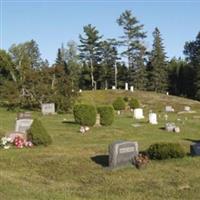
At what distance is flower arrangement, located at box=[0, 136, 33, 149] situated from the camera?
22031 millimetres

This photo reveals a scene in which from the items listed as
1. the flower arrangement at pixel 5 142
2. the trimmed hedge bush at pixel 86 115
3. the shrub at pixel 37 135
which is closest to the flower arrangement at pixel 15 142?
the flower arrangement at pixel 5 142

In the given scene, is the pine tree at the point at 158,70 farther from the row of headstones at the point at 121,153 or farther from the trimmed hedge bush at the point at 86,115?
the row of headstones at the point at 121,153

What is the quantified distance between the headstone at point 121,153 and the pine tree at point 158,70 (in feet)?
240

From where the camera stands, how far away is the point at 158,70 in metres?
92.0

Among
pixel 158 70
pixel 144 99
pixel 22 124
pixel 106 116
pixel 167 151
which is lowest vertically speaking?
pixel 167 151

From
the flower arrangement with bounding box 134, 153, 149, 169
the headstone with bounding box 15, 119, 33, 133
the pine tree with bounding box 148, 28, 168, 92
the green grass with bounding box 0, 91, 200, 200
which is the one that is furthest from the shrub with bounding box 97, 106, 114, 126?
the pine tree with bounding box 148, 28, 168, 92

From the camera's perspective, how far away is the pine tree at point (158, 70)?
91938 millimetres

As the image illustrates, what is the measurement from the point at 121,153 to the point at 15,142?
18.5 feet

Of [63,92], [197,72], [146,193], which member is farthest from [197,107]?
[146,193]

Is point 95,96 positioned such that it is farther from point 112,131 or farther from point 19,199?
point 19,199

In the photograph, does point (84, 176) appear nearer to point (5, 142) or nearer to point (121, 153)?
point (121, 153)

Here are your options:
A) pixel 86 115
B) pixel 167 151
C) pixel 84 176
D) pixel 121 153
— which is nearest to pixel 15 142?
pixel 121 153

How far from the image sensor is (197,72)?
88.6 metres

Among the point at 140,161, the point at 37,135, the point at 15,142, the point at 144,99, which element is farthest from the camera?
the point at 144,99
